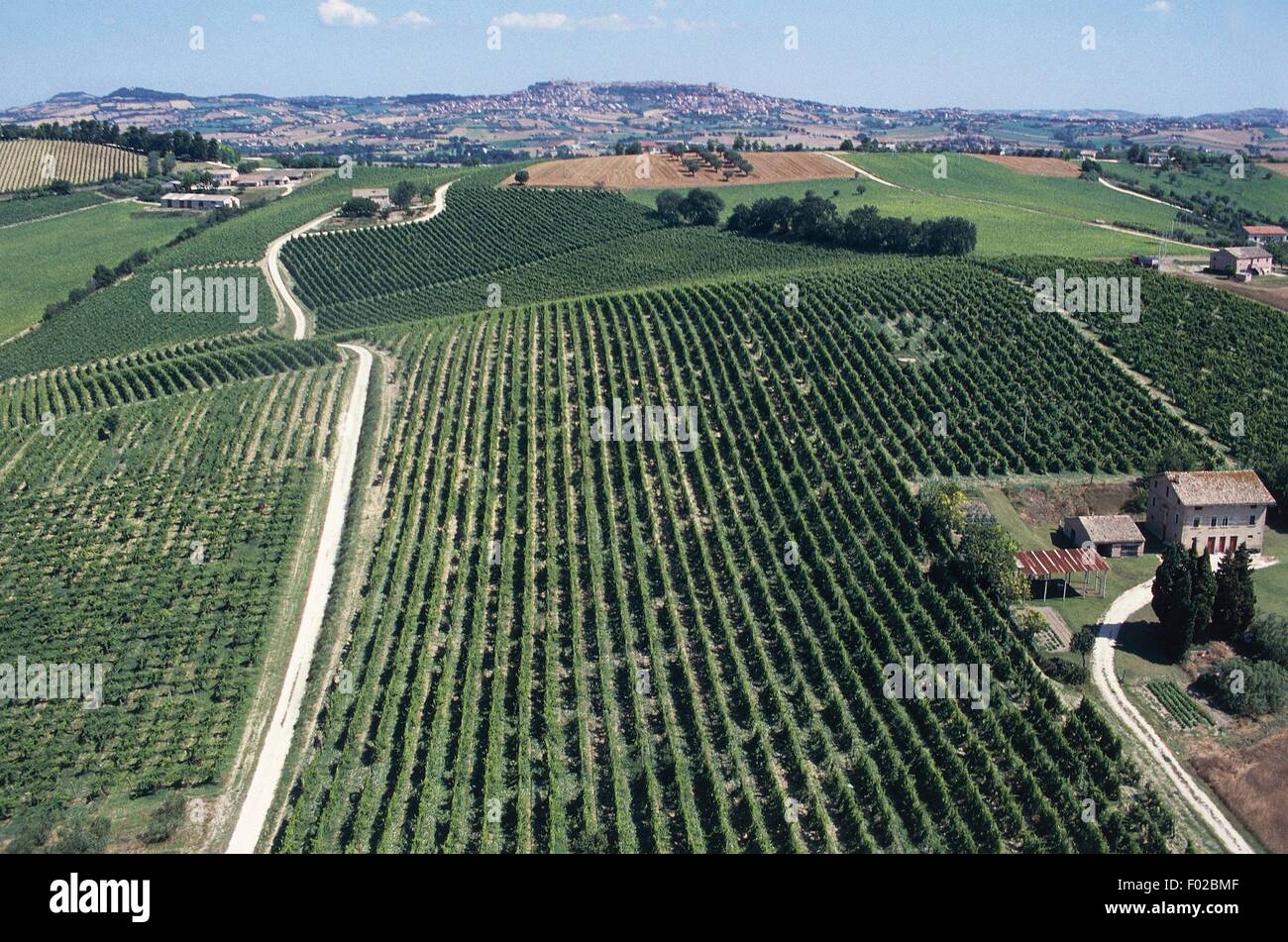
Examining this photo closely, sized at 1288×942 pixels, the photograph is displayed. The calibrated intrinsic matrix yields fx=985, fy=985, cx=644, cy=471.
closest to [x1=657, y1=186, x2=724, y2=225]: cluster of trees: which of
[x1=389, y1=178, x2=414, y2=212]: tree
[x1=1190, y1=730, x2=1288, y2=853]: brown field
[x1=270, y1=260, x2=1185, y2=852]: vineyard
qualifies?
[x1=389, y1=178, x2=414, y2=212]: tree

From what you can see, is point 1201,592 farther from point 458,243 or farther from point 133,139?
point 133,139

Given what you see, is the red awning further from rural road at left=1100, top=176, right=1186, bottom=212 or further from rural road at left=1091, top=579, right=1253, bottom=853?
rural road at left=1100, top=176, right=1186, bottom=212

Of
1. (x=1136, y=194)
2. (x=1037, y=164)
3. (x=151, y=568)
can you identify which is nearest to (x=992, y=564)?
(x=151, y=568)

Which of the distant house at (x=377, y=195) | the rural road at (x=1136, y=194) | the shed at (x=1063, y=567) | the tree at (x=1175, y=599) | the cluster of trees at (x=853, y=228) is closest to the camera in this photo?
the tree at (x=1175, y=599)

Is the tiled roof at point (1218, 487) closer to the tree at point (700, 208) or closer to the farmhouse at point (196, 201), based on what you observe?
the tree at point (700, 208)

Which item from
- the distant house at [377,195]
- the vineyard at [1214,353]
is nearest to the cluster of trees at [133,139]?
the distant house at [377,195]
